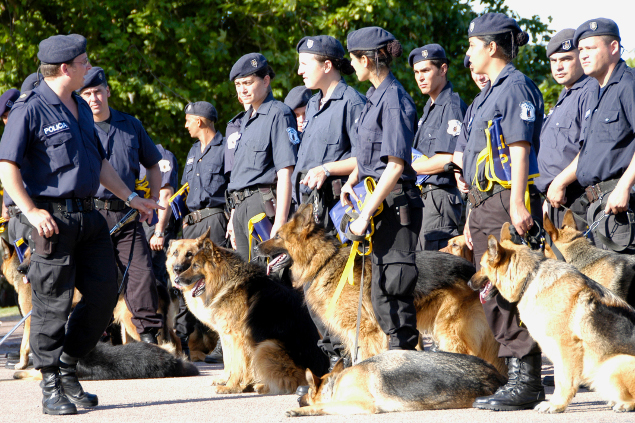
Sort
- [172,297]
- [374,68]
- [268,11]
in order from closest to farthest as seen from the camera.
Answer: [374,68] < [172,297] < [268,11]

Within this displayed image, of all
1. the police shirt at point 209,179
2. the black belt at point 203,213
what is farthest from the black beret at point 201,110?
the black belt at point 203,213

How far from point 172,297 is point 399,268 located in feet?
15.0

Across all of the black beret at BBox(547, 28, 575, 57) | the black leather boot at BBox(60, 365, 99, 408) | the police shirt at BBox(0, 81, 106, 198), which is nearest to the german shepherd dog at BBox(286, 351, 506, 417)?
the black leather boot at BBox(60, 365, 99, 408)

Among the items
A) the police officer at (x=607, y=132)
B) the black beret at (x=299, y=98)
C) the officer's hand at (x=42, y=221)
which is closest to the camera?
the officer's hand at (x=42, y=221)

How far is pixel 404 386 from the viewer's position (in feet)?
14.2

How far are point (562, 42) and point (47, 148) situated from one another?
472cm

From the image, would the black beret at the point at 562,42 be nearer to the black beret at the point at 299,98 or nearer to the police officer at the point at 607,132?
the police officer at the point at 607,132

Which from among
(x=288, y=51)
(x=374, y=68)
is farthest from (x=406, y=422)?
(x=288, y=51)

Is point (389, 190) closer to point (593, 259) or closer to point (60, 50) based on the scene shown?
point (593, 259)

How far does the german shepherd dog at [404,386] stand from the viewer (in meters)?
4.32

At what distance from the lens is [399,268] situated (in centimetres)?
Result: 475

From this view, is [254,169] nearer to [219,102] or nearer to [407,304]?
[407,304]

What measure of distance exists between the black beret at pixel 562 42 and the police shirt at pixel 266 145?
8.52 ft

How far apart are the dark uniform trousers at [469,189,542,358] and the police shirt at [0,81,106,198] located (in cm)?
261
